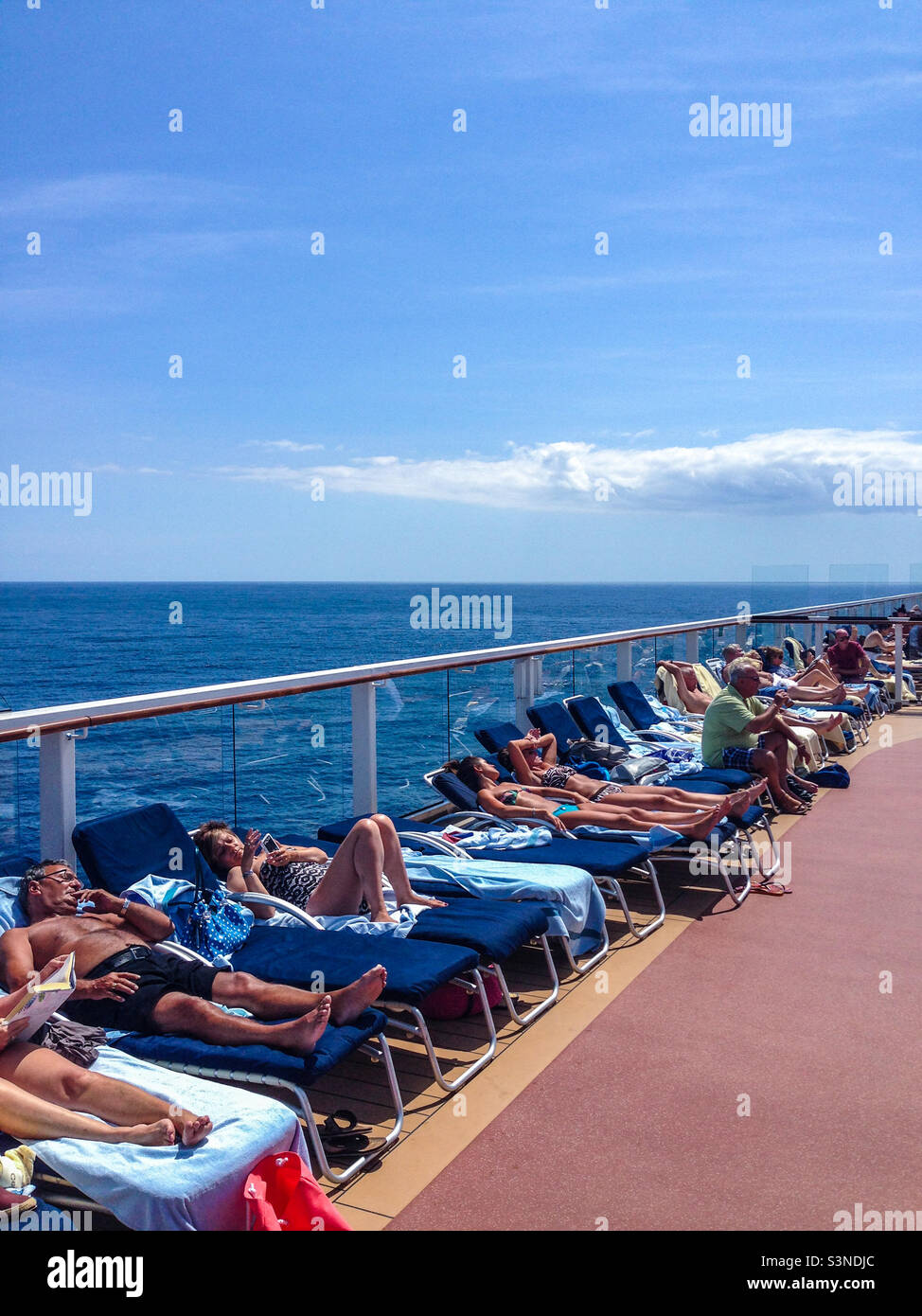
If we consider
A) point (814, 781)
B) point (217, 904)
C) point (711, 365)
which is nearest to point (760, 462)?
point (711, 365)

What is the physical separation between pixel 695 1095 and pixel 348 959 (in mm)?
1105

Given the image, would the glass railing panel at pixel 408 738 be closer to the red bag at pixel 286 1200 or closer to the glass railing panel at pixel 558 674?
the glass railing panel at pixel 558 674

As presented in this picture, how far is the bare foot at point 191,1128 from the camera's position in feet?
6.95

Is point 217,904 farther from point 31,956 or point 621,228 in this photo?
point 621,228

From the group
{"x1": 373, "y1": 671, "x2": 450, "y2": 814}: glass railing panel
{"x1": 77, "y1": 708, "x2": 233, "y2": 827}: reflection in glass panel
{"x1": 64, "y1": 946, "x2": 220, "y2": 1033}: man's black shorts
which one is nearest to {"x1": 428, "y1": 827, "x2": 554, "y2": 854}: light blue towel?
{"x1": 373, "y1": 671, "x2": 450, "y2": 814}: glass railing panel

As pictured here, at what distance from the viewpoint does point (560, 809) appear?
5160 millimetres

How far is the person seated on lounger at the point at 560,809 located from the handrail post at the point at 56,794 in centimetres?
215

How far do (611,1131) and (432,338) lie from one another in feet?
45.0

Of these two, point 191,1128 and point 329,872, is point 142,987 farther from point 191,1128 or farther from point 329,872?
point 329,872

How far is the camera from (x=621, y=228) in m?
8.35

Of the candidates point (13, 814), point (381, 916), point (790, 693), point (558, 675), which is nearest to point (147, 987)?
point (381, 916)

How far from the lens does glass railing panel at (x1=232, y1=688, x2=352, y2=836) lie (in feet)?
17.4
